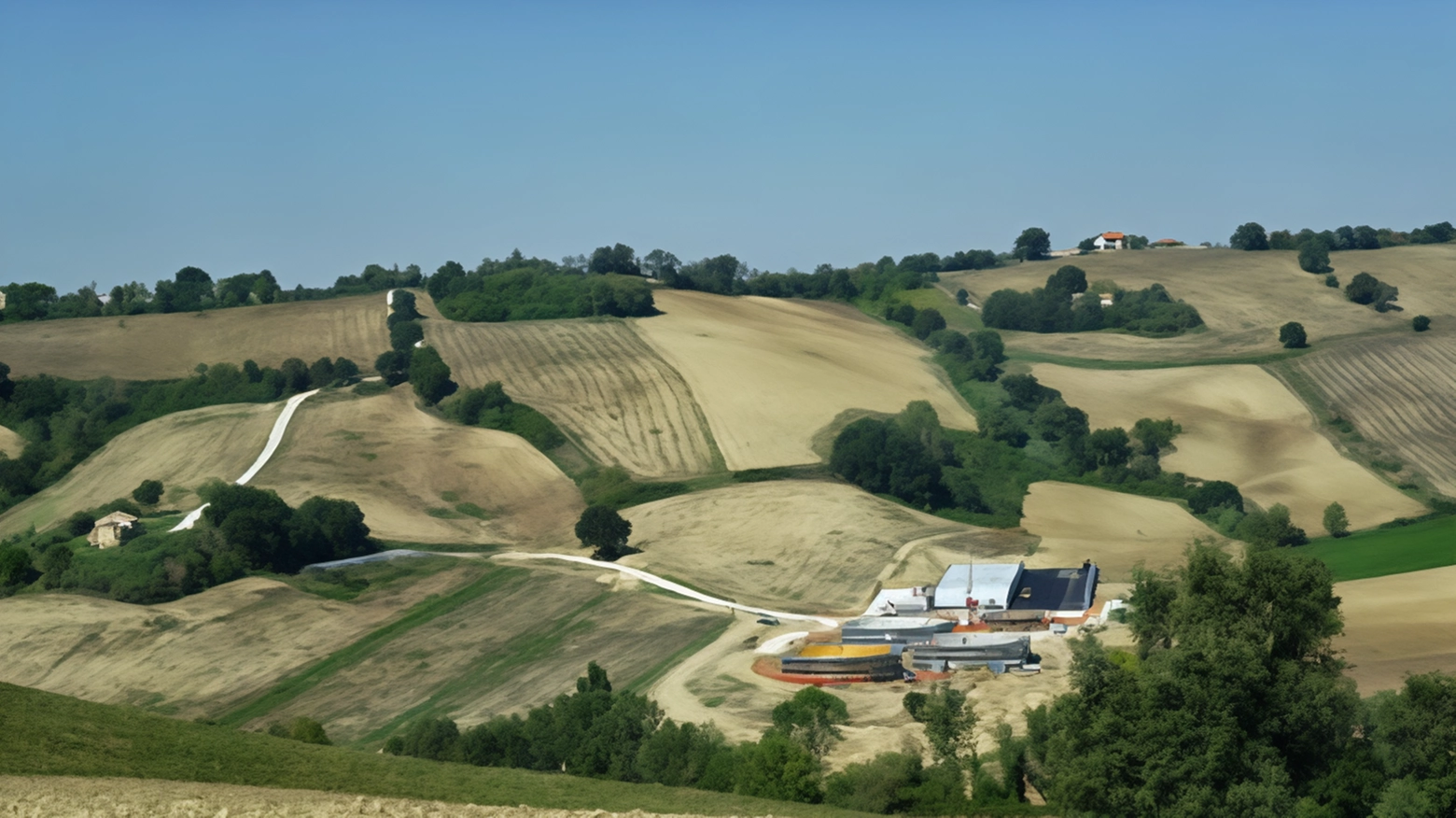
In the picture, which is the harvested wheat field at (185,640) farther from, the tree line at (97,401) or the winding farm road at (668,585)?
the tree line at (97,401)

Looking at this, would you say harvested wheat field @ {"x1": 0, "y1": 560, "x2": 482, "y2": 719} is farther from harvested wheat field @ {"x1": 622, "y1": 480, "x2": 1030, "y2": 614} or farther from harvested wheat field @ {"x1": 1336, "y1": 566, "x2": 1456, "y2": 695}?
harvested wheat field @ {"x1": 1336, "y1": 566, "x2": 1456, "y2": 695}

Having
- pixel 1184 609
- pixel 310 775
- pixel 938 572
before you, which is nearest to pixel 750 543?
pixel 938 572

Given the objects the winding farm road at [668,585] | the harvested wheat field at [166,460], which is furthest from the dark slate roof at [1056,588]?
the harvested wheat field at [166,460]

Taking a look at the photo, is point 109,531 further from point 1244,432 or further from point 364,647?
point 1244,432

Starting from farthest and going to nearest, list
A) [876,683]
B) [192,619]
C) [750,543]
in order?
[750,543] → [192,619] → [876,683]

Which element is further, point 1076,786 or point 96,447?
point 96,447

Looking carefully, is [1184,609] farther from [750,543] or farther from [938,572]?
[750,543]

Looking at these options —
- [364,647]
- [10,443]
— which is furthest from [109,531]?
[10,443]
